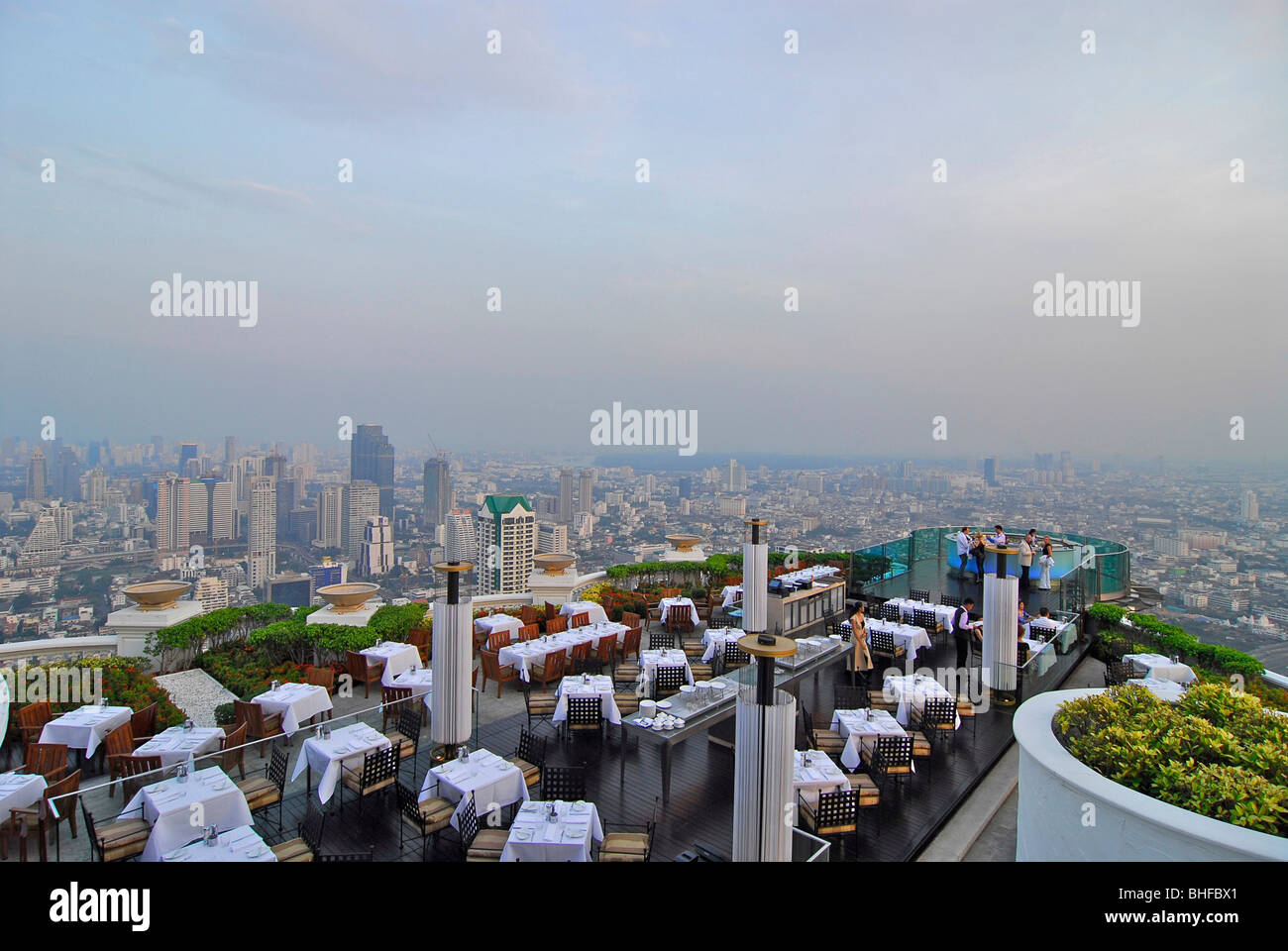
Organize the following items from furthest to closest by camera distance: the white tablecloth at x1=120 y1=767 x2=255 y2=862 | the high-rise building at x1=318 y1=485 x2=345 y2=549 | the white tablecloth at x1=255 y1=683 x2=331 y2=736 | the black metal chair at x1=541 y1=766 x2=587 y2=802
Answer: the high-rise building at x1=318 y1=485 x2=345 y2=549
the white tablecloth at x1=255 y1=683 x2=331 y2=736
the black metal chair at x1=541 y1=766 x2=587 y2=802
the white tablecloth at x1=120 y1=767 x2=255 y2=862

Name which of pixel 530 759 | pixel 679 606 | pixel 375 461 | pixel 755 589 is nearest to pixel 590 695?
pixel 530 759

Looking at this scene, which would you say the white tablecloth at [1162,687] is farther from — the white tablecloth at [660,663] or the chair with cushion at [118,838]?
the chair with cushion at [118,838]

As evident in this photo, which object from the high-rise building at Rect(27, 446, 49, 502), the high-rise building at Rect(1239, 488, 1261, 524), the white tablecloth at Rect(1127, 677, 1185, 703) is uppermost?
the high-rise building at Rect(27, 446, 49, 502)

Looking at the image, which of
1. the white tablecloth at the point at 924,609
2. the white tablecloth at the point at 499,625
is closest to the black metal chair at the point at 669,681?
the white tablecloth at the point at 499,625

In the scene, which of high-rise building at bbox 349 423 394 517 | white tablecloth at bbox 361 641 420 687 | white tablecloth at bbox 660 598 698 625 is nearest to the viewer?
white tablecloth at bbox 361 641 420 687

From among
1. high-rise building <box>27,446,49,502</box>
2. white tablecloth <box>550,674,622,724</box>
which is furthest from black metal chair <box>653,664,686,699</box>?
high-rise building <box>27,446,49,502</box>

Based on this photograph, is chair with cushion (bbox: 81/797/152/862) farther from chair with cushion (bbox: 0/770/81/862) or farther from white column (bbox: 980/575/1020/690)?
white column (bbox: 980/575/1020/690)

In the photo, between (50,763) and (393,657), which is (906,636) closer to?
(393,657)
